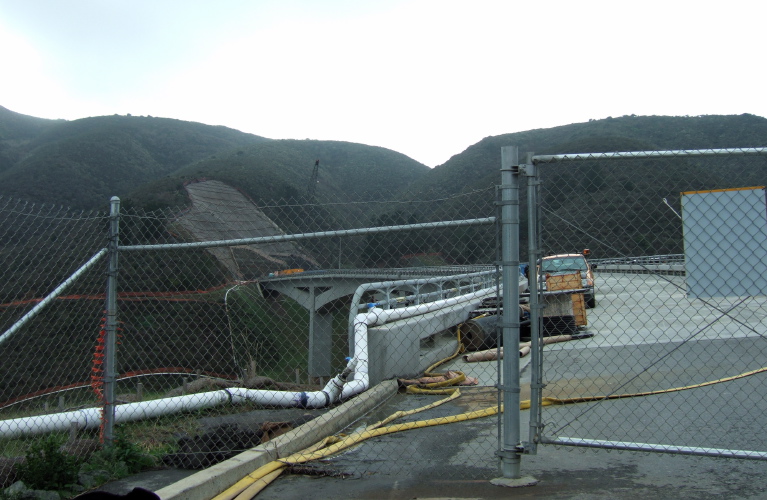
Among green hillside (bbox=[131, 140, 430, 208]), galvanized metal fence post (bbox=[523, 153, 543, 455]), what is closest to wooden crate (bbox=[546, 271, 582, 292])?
galvanized metal fence post (bbox=[523, 153, 543, 455])

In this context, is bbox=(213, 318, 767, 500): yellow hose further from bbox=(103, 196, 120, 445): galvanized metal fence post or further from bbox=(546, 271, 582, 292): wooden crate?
bbox=(546, 271, 582, 292): wooden crate

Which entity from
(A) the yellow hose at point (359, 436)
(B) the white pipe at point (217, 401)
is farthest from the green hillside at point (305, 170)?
(A) the yellow hose at point (359, 436)

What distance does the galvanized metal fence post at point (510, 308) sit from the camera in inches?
143

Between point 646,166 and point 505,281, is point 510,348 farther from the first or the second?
point 646,166

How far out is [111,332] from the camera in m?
4.72

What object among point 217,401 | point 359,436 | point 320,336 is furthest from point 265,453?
point 320,336

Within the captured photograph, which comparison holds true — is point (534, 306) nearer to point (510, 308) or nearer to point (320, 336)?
point (510, 308)

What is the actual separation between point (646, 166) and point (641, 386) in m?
2.83

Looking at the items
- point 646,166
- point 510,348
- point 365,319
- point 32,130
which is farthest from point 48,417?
point 32,130

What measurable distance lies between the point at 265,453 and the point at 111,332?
4.88 ft

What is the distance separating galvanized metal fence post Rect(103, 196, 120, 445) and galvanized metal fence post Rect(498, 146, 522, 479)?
9.30 feet

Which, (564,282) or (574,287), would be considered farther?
(564,282)

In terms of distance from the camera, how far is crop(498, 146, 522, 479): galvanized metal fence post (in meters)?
3.62

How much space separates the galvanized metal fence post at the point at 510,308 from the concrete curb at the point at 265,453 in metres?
1.63
